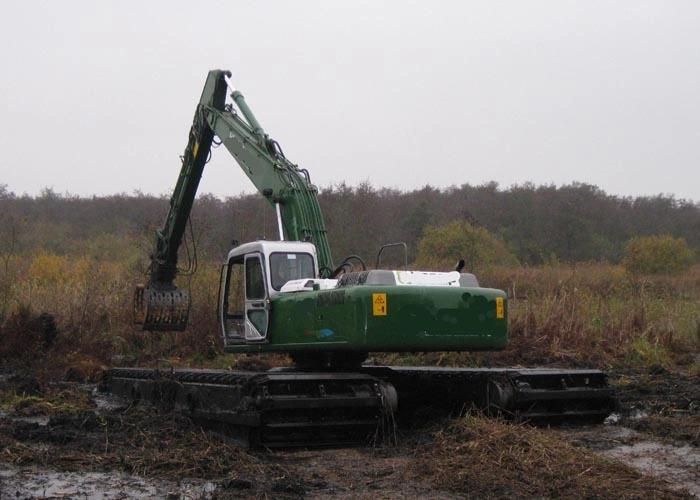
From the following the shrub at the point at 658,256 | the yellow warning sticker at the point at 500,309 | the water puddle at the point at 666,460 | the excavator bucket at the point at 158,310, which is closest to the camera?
the water puddle at the point at 666,460

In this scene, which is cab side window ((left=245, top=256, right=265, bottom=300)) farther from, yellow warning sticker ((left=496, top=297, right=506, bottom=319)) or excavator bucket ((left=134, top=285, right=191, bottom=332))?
excavator bucket ((left=134, top=285, right=191, bottom=332))

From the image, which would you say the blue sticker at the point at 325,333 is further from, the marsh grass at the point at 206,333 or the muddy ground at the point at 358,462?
the marsh grass at the point at 206,333

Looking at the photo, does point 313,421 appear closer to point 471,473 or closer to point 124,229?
point 471,473

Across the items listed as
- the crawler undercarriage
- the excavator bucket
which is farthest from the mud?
the excavator bucket

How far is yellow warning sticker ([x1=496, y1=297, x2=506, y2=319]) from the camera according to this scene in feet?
32.7

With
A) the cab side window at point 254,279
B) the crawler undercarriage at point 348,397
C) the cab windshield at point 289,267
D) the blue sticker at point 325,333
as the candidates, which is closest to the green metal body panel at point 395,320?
the blue sticker at point 325,333

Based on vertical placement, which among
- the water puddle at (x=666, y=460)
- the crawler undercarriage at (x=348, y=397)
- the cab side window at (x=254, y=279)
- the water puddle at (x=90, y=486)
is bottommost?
the water puddle at (x=666, y=460)

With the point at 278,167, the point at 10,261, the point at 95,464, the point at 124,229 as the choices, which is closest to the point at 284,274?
the point at 278,167

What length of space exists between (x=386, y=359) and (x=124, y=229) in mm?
37531

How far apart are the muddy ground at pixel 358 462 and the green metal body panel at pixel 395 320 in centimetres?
91

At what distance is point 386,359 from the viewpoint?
1680 cm

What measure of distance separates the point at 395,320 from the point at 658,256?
34.9 metres

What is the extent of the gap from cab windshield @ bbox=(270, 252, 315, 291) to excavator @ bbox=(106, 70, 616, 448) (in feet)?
0.04

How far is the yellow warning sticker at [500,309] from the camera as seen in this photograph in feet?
32.7
